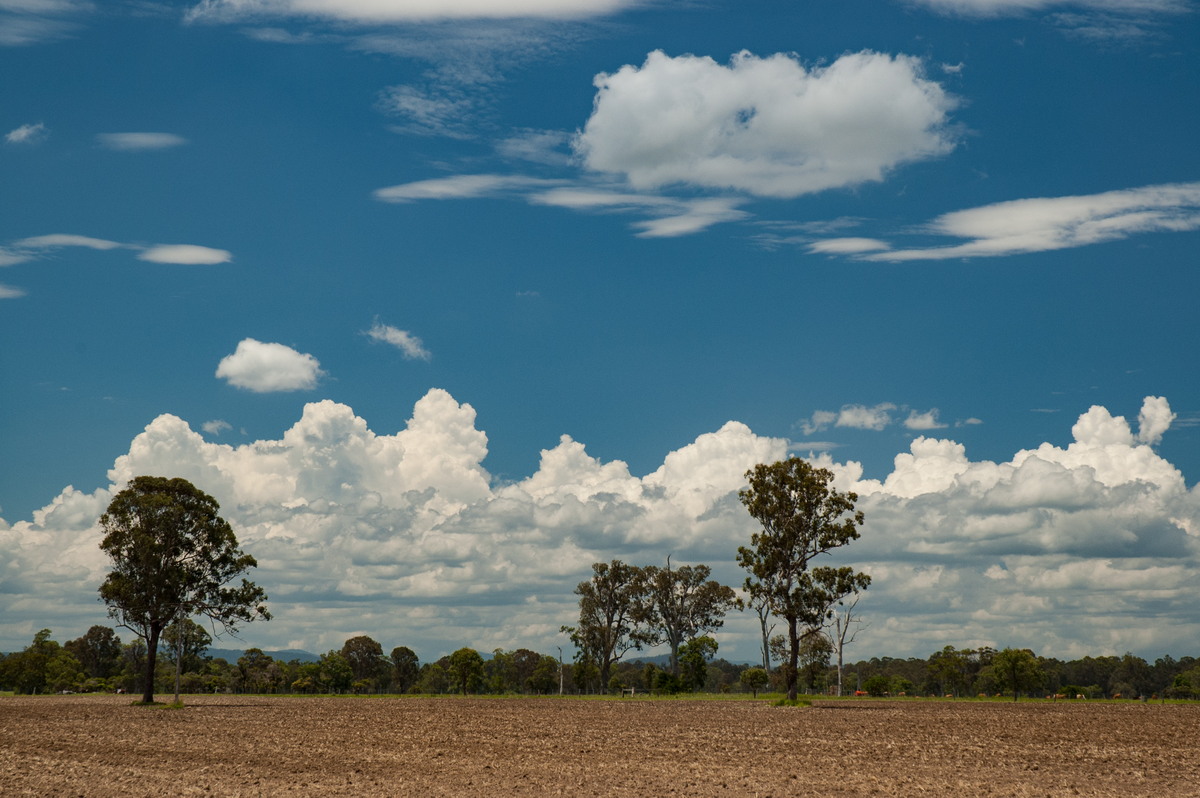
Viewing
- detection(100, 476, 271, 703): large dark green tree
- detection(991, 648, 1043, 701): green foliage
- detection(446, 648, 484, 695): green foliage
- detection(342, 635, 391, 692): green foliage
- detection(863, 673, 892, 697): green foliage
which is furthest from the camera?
detection(342, 635, 391, 692): green foliage

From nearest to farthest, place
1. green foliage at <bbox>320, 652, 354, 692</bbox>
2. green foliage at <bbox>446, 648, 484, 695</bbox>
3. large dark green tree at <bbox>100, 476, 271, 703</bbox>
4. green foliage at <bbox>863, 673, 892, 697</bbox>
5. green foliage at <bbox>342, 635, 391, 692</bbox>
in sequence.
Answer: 1. large dark green tree at <bbox>100, 476, 271, 703</bbox>
2. green foliage at <bbox>863, 673, 892, 697</bbox>
3. green foliage at <bbox>446, 648, 484, 695</bbox>
4. green foliage at <bbox>320, 652, 354, 692</bbox>
5. green foliage at <bbox>342, 635, 391, 692</bbox>

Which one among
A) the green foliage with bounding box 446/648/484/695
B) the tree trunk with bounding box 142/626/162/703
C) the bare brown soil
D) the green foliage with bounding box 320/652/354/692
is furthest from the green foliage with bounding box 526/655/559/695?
the bare brown soil

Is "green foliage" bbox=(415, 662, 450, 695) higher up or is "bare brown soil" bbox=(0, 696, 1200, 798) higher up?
"bare brown soil" bbox=(0, 696, 1200, 798)

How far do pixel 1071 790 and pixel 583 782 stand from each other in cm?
1205

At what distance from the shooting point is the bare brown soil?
2562cm

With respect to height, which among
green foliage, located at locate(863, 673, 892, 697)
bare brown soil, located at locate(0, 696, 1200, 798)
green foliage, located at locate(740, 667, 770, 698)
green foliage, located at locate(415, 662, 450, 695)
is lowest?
green foliage, located at locate(415, 662, 450, 695)

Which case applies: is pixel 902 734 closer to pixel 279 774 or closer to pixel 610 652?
pixel 279 774

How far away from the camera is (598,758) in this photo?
32.8 m

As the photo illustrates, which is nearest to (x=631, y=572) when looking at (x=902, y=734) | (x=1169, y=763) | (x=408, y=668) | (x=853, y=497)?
(x=408, y=668)

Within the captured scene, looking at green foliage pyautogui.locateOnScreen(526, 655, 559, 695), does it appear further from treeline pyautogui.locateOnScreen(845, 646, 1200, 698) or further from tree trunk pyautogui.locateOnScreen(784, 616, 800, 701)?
tree trunk pyautogui.locateOnScreen(784, 616, 800, 701)

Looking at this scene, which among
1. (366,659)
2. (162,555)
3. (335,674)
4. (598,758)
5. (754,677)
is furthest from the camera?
(366,659)

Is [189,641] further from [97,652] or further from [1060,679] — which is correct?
[1060,679]

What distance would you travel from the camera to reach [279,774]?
28.5m

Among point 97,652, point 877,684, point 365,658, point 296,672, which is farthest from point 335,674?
point 877,684
